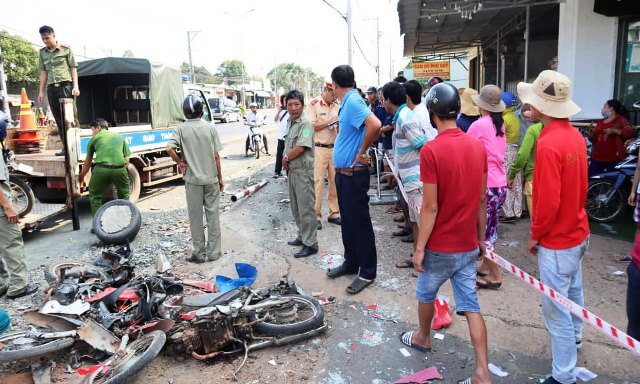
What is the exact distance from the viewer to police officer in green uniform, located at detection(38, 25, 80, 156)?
24.4ft

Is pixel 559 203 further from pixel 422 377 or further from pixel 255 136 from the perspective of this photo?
Answer: pixel 255 136

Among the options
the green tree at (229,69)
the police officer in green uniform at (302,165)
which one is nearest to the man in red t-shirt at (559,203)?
the police officer in green uniform at (302,165)

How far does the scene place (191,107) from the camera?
5180mm

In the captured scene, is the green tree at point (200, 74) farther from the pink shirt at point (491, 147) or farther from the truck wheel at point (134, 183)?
the pink shirt at point (491, 147)

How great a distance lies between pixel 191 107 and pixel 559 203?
3.98 meters

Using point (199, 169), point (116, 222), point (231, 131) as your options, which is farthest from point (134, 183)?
point (231, 131)

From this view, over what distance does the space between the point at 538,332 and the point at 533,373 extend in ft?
1.89

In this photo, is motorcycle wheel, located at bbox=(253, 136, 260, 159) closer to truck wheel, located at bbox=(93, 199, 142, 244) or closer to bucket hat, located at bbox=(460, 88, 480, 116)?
truck wheel, located at bbox=(93, 199, 142, 244)

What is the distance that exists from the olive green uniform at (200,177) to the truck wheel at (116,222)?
128 cm

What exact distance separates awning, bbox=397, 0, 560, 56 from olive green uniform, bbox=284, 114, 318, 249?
4.60 m

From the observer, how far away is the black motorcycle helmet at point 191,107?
5188 mm

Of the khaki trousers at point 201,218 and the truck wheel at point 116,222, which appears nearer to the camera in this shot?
the khaki trousers at point 201,218

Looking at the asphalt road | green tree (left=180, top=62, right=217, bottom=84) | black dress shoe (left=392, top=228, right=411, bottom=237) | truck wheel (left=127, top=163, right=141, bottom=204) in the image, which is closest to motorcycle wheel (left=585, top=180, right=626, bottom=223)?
black dress shoe (left=392, top=228, right=411, bottom=237)

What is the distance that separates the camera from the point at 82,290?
398 centimetres
